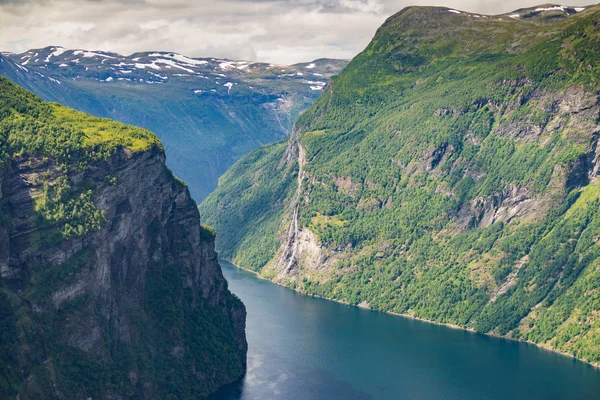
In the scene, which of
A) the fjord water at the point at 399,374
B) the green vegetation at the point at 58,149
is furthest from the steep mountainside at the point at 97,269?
the fjord water at the point at 399,374

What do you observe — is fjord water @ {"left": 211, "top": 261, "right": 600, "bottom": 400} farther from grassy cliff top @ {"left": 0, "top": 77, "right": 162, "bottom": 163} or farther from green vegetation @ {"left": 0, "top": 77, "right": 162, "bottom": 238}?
grassy cliff top @ {"left": 0, "top": 77, "right": 162, "bottom": 163}

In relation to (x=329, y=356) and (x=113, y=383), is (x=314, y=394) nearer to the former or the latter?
(x=329, y=356)

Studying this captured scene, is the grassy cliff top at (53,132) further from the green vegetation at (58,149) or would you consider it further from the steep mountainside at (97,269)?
the steep mountainside at (97,269)

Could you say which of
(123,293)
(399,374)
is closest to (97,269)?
(123,293)

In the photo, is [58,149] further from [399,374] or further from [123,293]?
[399,374]

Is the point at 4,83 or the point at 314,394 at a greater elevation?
the point at 4,83

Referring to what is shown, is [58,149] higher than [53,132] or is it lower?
lower

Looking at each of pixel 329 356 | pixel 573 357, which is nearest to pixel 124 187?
pixel 329 356
